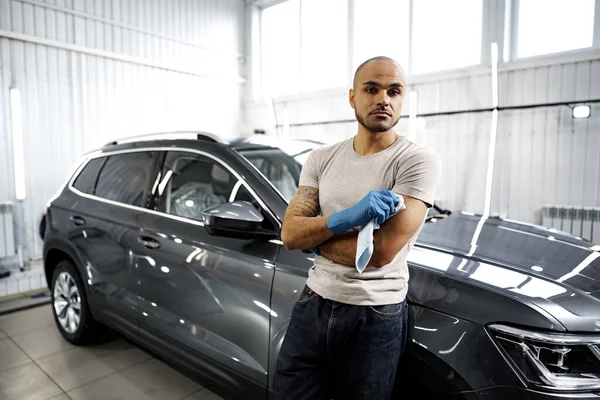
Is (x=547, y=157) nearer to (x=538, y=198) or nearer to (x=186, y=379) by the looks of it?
(x=538, y=198)

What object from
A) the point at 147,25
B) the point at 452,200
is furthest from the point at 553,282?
the point at 147,25

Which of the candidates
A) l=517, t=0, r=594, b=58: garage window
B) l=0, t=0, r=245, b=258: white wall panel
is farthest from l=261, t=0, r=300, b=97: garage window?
l=517, t=0, r=594, b=58: garage window

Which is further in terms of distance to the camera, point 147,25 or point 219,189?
point 147,25

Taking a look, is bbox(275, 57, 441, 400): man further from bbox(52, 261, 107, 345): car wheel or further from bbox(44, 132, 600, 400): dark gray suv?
bbox(52, 261, 107, 345): car wheel

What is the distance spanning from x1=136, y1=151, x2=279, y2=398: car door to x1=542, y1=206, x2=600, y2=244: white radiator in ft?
12.3

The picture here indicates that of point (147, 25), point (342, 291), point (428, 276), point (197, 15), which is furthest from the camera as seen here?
point (197, 15)

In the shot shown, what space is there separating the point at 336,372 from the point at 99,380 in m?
2.06

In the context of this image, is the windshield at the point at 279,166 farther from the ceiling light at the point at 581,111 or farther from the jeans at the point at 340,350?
the ceiling light at the point at 581,111

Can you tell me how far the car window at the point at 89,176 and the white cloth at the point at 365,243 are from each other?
96.3 inches

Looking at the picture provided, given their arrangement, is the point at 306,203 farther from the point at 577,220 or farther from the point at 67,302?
the point at 577,220

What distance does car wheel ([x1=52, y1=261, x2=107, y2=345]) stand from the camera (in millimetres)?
3035

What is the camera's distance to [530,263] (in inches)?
61.1

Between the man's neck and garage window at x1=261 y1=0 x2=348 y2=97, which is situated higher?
garage window at x1=261 y1=0 x2=348 y2=97

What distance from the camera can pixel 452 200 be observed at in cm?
529
